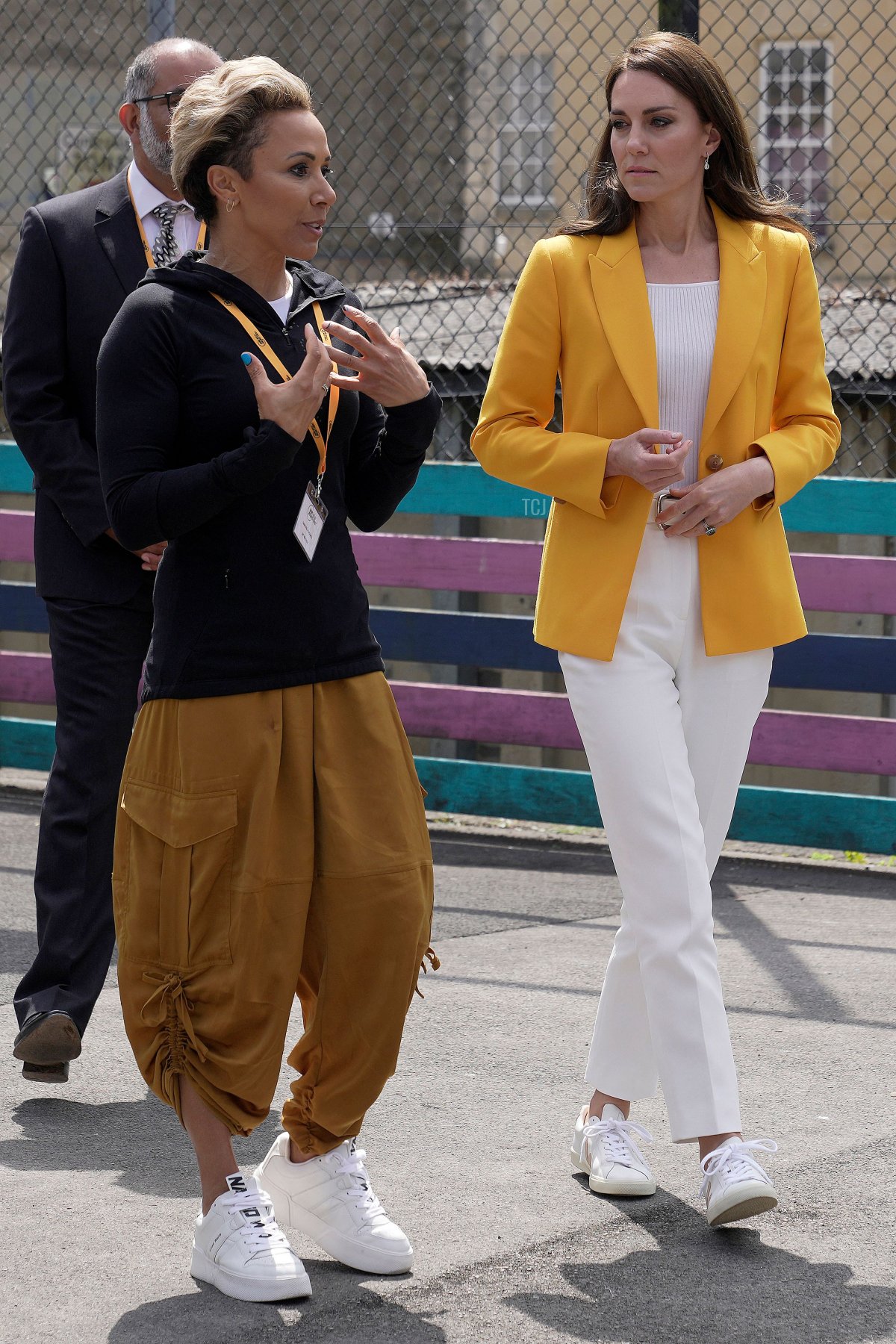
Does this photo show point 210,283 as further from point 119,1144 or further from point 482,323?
point 482,323

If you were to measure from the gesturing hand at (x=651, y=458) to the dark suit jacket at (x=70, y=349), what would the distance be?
1251mm

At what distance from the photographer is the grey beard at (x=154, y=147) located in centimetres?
394

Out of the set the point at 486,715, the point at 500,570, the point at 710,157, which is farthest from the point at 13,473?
the point at 710,157

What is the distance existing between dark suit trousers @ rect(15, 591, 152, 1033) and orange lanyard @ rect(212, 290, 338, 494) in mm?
1153

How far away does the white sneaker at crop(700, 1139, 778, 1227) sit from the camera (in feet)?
10.1

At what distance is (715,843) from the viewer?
11.5 ft

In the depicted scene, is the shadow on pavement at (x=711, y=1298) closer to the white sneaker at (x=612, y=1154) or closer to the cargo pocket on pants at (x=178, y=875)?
the white sneaker at (x=612, y=1154)

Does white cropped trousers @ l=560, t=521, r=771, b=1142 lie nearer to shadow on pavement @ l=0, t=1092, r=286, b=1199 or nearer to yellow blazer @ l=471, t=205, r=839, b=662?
yellow blazer @ l=471, t=205, r=839, b=662

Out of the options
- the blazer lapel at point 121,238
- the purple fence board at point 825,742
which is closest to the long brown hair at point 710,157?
the blazer lapel at point 121,238

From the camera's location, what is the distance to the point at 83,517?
155 inches

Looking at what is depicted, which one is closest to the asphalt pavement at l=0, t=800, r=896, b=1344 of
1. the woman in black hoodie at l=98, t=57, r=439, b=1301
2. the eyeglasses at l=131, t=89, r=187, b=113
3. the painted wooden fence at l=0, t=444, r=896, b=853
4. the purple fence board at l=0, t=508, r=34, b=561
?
the woman in black hoodie at l=98, t=57, r=439, b=1301

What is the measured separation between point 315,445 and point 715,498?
31.0 inches

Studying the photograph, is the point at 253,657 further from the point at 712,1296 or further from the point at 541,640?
the point at 712,1296

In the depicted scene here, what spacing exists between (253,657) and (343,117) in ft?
57.2
